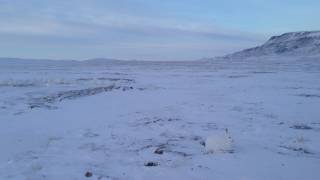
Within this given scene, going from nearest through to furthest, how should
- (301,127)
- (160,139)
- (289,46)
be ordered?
1. (160,139)
2. (301,127)
3. (289,46)

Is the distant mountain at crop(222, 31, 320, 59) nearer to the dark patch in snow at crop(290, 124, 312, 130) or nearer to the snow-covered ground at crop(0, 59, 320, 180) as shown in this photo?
the snow-covered ground at crop(0, 59, 320, 180)

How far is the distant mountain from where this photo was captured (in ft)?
423

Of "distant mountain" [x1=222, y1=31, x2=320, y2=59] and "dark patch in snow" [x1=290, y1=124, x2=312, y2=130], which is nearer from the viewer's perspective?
"dark patch in snow" [x1=290, y1=124, x2=312, y2=130]

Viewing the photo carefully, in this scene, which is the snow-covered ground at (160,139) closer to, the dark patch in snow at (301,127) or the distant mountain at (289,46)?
the dark patch in snow at (301,127)

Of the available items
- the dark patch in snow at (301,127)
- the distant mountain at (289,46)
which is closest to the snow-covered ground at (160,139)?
the dark patch in snow at (301,127)

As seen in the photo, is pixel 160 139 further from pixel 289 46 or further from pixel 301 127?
pixel 289 46

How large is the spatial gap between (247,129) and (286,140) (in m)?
1.66

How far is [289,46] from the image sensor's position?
144125 millimetres

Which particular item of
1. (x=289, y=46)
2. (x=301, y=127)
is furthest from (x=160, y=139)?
(x=289, y=46)

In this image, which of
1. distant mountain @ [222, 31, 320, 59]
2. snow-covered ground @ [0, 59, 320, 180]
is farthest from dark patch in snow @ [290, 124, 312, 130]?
distant mountain @ [222, 31, 320, 59]

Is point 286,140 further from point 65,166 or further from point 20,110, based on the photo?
point 20,110

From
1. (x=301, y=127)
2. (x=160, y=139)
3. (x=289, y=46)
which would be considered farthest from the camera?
(x=289, y=46)

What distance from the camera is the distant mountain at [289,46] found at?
423 feet

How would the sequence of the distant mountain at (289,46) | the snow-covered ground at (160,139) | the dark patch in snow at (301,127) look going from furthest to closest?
the distant mountain at (289,46) < the dark patch in snow at (301,127) < the snow-covered ground at (160,139)
